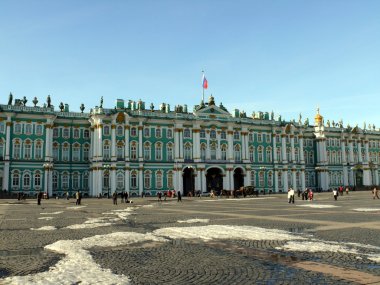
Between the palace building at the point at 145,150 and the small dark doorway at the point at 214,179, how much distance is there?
0.19 m

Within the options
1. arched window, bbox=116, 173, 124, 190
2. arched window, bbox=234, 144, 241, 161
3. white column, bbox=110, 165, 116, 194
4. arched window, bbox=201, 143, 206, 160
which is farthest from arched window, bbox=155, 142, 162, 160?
arched window, bbox=234, 144, 241, 161

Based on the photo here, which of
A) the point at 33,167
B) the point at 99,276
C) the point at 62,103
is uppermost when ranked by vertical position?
the point at 62,103

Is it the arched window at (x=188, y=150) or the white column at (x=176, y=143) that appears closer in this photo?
the white column at (x=176, y=143)

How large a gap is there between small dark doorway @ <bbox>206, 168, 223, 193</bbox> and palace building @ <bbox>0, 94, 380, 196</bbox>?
193 mm

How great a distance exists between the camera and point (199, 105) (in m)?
79.5

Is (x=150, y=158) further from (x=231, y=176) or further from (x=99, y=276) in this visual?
(x=99, y=276)

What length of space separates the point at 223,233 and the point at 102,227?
19.5ft

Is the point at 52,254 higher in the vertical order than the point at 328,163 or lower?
lower

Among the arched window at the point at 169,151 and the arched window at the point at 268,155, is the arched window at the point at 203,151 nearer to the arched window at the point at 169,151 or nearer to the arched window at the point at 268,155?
the arched window at the point at 169,151

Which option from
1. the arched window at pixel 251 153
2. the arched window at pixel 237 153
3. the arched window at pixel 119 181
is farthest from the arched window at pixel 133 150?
the arched window at pixel 251 153

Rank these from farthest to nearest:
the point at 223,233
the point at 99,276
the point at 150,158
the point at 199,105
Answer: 1. the point at 199,105
2. the point at 150,158
3. the point at 223,233
4. the point at 99,276

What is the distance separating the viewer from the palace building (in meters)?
65.3

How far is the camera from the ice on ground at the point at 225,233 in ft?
45.5

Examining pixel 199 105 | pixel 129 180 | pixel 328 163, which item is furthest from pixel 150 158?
pixel 328 163
